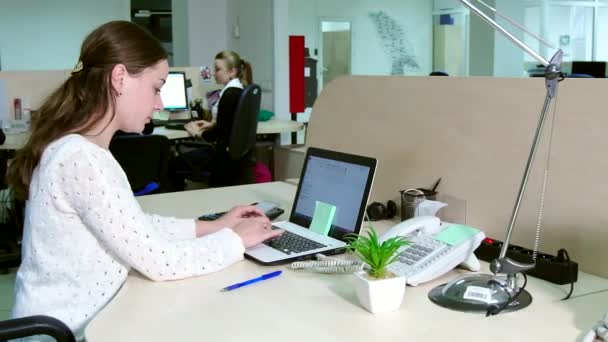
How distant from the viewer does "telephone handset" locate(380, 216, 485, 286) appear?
4.47 ft

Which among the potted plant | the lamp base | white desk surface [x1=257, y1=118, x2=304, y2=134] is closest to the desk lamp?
the lamp base

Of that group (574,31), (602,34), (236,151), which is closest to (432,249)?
(236,151)

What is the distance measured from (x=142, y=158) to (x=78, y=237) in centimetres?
199

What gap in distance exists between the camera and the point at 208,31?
6227 mm

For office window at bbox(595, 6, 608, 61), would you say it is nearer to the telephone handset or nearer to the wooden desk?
the wooden desk

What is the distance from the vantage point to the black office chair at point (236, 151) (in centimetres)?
405

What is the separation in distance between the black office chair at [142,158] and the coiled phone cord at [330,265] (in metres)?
1.86

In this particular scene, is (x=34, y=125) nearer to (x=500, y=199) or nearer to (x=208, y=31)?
(x=500, y=199)

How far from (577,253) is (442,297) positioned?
35 centimetres

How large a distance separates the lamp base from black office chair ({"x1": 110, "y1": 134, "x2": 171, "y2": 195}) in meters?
2.16

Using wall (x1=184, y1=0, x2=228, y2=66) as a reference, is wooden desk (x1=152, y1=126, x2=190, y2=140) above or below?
below

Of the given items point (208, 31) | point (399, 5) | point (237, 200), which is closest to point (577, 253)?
point (237, 200)

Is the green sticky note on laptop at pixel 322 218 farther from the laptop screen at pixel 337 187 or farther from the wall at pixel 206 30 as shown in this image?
the wall at pixel 206 30

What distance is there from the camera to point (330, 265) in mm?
1444
